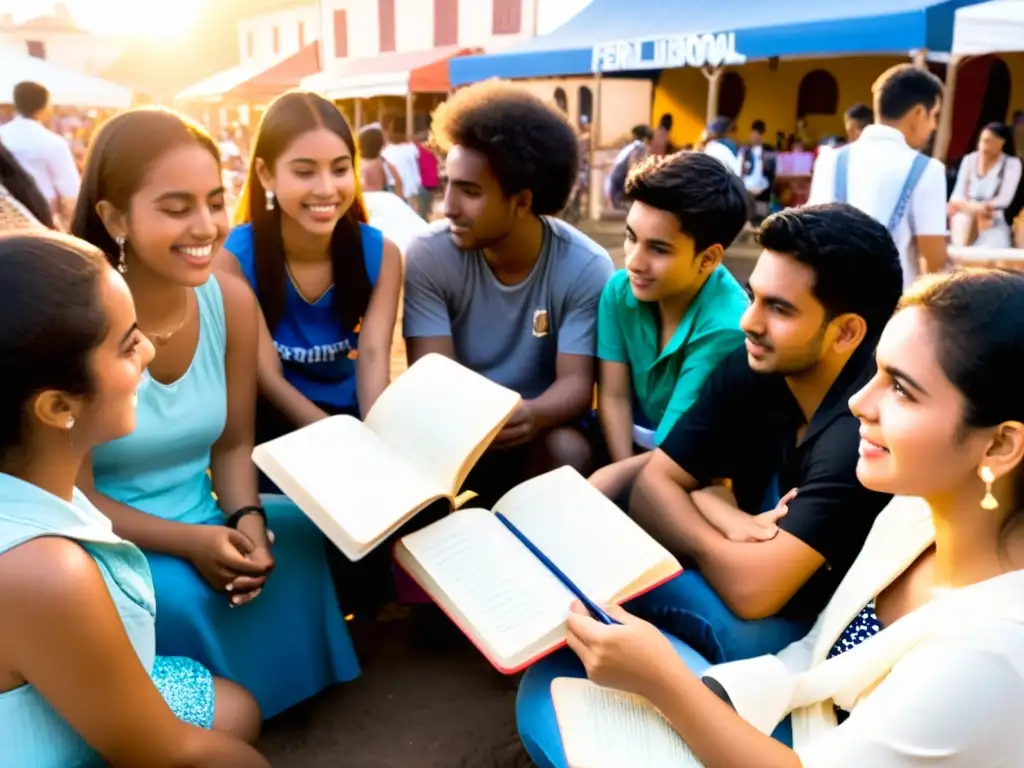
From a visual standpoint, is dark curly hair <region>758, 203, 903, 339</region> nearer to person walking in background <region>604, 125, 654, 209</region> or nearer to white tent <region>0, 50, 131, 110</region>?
person walking in background <region>604, 125, 654, 209</region>

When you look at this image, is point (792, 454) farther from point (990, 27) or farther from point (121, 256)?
point (990, 27)

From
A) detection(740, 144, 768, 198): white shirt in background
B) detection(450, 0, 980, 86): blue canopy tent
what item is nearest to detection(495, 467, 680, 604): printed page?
detection(450, 0, 980, 86): blue canopy tent

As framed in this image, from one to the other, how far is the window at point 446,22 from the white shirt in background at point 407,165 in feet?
39.8

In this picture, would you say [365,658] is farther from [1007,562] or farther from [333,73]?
[333,73]

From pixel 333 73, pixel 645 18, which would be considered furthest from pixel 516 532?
pixel 333 73

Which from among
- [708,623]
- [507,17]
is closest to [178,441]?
[708,623]

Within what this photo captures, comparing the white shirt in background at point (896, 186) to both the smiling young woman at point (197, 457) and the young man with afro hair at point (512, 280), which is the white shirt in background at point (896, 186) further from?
the smiling young woman at point (197, 457)

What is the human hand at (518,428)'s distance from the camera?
8.34 ft

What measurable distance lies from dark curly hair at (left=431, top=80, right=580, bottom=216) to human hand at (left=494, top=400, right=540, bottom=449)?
2.27 ft

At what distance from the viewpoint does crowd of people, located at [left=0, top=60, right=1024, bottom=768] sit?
1127mm

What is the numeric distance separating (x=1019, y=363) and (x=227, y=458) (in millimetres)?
1804

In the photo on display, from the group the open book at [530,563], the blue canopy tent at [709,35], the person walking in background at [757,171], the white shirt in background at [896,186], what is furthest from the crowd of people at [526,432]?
the person walking in background at [757,171]

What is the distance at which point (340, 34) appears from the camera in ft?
81.8

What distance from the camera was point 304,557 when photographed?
215 centimetres
